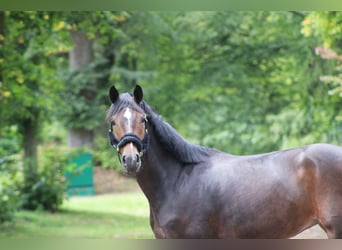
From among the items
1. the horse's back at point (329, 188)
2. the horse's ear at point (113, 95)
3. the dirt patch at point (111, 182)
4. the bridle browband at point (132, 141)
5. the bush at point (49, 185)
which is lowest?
the dirt patch at point (111, 182)

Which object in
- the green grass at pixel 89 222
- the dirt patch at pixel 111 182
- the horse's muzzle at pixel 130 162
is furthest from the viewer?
the dirt patch at pixel 111 182

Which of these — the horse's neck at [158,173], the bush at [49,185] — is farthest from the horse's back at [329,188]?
the bush at [49,185]

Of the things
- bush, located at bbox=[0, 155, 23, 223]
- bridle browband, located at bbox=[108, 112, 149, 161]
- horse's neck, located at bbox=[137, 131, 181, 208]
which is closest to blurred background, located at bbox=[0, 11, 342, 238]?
bush, located at bbox=[0, 155, 23, 223]

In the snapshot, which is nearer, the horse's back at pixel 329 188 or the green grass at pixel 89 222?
the horse's back at pixel 329 188

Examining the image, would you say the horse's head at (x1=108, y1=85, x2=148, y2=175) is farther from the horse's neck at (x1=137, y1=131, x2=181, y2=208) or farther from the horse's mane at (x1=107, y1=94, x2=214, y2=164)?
the horse's neck at (x1=137, y1=131, x2=181, y2=208)

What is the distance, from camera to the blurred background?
730 cm

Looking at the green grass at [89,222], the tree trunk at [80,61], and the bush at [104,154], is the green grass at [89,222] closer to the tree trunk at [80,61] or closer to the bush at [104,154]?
the bush at [104,154]

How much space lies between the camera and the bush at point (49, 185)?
724 cm

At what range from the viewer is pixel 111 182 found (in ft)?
33.0

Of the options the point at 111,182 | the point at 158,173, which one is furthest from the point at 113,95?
the point at 111,182

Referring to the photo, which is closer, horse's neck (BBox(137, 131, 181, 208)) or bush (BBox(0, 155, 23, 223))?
horse's neck (BBox(137, 131, 181, 208))

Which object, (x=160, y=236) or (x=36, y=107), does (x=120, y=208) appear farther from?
(x=160, y=236)

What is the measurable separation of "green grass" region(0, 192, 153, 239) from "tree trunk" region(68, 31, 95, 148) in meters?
1.66

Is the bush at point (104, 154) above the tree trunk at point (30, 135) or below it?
below
